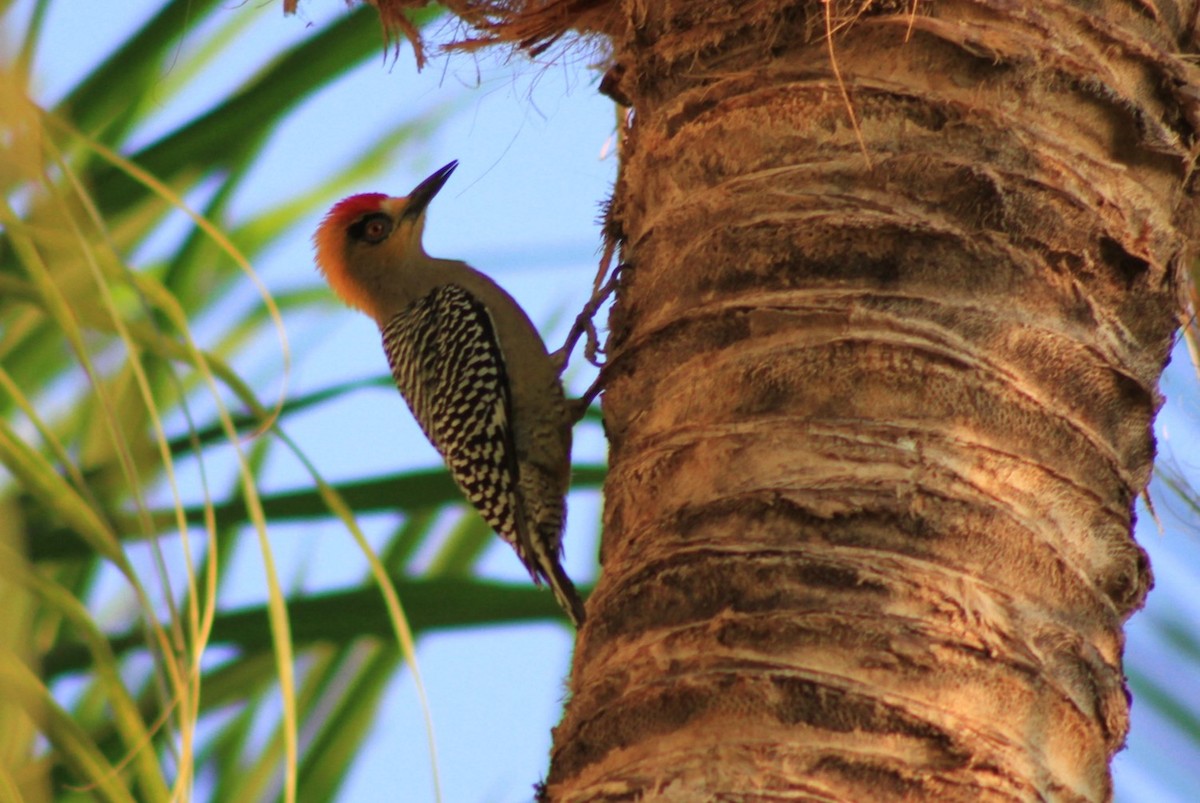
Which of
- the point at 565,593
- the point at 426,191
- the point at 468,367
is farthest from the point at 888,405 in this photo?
the point at 426,191

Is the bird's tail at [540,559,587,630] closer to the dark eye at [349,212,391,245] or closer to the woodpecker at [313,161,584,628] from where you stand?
the woodpecker at [313,161,584,628]

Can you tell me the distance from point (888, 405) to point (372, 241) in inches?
154

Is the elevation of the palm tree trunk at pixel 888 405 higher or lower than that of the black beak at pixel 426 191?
lower

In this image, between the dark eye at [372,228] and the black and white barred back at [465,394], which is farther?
the dark eye at [372,228]

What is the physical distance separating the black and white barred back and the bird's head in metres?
0.28

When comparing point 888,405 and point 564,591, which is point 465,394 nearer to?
point 564,591

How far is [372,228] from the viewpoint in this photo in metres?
5.86

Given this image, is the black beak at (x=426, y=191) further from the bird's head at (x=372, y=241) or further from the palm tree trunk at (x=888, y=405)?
the palm tree trunk at (x=888, y=405)

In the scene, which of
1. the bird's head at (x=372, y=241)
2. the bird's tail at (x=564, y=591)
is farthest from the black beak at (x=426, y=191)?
the bird's tail at (x=564, y=591)

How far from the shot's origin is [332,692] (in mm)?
4027

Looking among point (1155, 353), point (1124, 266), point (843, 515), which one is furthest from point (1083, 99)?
point (843, 515)

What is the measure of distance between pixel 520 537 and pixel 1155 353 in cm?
260

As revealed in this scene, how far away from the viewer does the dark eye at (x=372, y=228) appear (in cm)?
582

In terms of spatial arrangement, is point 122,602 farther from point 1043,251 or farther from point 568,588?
point 1043,251
